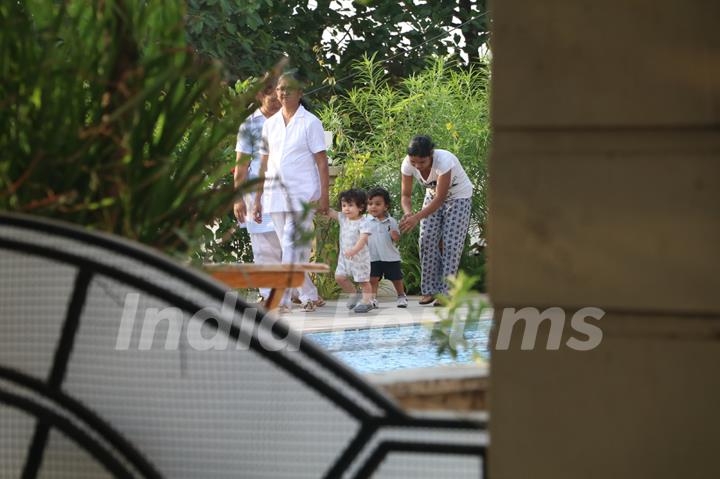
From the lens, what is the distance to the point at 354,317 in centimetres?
731

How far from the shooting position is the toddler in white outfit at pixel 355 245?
7.93 meters

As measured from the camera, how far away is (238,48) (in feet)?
45.5

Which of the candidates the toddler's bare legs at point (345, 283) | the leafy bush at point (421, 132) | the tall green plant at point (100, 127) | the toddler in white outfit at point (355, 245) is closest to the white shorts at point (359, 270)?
the toddler in white outfit at point (355, 245)

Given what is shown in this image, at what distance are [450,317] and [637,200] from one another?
4.09 feet

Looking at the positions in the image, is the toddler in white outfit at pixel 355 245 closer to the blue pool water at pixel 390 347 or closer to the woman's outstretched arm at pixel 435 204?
the woman's outstretched arm at pixel 435 204

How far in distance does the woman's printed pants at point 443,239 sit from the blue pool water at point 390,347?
1467mm

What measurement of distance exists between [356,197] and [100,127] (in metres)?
6.73

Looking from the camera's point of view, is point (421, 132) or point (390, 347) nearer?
point (390, 347)

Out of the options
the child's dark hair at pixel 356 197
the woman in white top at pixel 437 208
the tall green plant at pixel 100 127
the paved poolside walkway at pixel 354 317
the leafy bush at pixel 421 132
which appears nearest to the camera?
the tall green plant at pixel 100 127

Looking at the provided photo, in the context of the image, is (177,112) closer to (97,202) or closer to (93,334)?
(97,202)

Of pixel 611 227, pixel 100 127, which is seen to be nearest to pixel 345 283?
pixel 100 127

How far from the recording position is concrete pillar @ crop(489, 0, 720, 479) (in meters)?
1.14

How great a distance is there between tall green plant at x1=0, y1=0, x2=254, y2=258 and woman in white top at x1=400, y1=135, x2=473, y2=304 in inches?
239

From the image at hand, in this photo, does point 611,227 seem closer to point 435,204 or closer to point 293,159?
point 293,159
